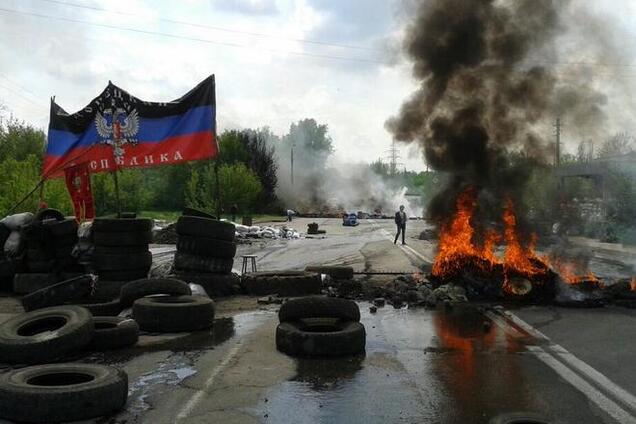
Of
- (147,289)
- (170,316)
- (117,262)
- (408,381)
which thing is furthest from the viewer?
(117,262)

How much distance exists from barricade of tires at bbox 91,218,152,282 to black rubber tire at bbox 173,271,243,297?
88cm

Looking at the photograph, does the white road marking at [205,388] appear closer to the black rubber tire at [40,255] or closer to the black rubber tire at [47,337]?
the black rubber tire at [47,337]

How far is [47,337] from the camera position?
694 cm

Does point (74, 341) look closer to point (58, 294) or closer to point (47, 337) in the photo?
point (47, 337)

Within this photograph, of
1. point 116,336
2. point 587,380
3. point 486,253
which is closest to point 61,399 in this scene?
point 116,336

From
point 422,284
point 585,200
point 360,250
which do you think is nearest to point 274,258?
point 360,250

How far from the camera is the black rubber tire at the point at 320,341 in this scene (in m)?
7.31

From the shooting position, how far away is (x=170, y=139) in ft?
47.2

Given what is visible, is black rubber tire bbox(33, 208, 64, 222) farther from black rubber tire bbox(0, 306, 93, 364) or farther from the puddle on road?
the puddle on road

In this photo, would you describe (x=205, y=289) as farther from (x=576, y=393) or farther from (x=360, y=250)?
(x=360, y=250)

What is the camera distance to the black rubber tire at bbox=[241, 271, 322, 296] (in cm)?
1245

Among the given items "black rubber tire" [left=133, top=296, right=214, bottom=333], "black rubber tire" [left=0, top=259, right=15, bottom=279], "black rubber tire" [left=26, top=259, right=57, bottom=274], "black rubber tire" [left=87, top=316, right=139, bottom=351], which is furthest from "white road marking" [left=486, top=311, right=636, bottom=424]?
"black rubber tire" [left=0, top=259, right=15, bottom=279]

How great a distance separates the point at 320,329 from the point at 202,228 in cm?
470

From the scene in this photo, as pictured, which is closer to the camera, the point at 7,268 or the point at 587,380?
the point at 587,380
